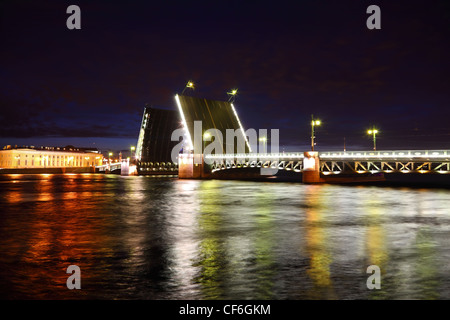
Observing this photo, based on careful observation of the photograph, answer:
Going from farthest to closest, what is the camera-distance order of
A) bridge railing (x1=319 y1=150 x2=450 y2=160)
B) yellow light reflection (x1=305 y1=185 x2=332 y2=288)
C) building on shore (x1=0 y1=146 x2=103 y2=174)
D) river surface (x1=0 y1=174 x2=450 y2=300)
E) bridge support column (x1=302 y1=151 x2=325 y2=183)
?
building on shore (x1=0 y1=146 x2=103 y2=174) → bridge support column (x1=302 y1=151 x2=325 y2=183) → bridge railing (x1=319 y1=150 x2=450 y2=160) → yellow light reflection (x1=305 y1=185 x2=332 y2=288) → river surface (x1=0 y1=174 x2=450 y2=300)

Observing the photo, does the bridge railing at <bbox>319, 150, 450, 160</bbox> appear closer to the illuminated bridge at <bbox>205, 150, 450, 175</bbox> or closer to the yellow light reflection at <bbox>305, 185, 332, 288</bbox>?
the illuminated bridge at <bbox>205, 150, 450, 175</bbox>

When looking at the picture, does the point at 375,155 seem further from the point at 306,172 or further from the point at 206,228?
the point at 206,228

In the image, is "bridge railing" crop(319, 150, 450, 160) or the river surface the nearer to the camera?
the river surface

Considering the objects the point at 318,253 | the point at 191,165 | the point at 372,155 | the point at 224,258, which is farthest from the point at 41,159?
the point at 318,253

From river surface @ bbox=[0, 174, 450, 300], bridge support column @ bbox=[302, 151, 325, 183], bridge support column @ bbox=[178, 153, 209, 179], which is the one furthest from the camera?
bridge support column @ bbox=[178, 153, 209, 179]

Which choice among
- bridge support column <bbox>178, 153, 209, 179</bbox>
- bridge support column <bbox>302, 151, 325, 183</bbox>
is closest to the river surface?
bridge support column <bbox>302, 151, 325, 183</bbox>

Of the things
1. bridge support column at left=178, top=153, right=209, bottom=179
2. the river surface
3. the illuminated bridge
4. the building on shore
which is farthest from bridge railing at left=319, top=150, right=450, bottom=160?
the building on shore

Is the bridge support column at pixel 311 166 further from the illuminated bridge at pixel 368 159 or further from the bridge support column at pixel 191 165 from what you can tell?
the bridge support column at pixel 191 165

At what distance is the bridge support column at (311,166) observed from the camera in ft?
148

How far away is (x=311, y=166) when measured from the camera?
A: 4606 centimetres

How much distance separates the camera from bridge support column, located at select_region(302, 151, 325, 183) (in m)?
45.1

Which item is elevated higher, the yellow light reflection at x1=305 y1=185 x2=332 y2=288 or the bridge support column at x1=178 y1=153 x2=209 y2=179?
the bridge support column at x1=178 y1=153 x2=209 y2=179

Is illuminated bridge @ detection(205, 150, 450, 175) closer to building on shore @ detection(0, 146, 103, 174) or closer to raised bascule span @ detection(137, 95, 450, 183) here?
raised bascule span @ detection(137, 95, 450, 183)
